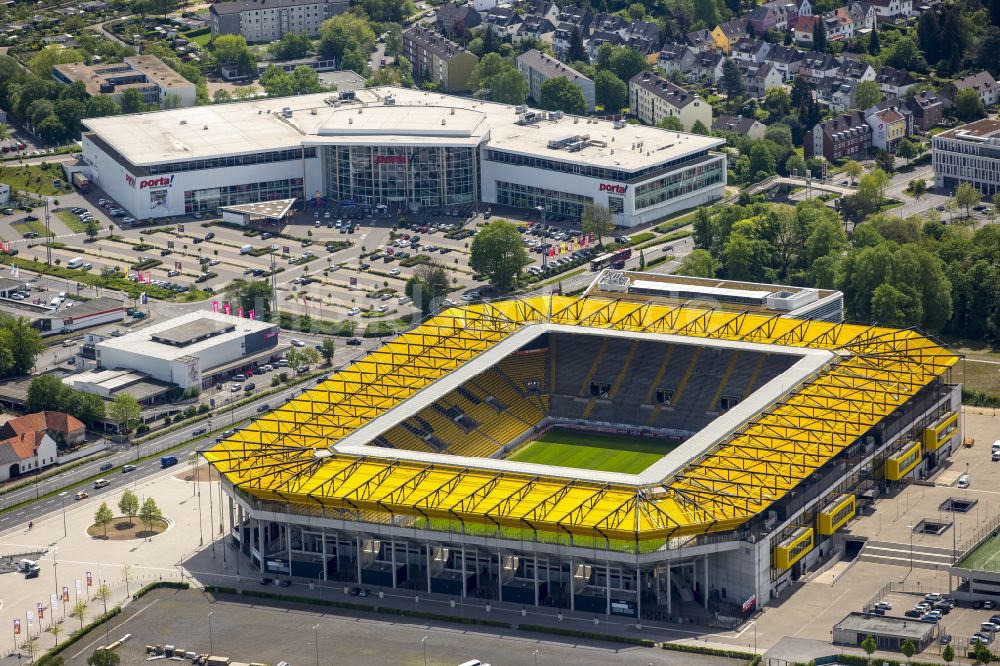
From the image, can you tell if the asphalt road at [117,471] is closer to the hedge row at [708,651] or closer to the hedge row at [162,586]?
the hedge row at [162,586]

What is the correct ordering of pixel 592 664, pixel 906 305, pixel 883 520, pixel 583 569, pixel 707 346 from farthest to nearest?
pixel 906 305
pixel 707 346
pixel 883 520
pixel 583 569
pixel 592 664

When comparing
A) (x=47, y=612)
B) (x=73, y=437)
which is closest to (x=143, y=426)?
(x=73, y=437)

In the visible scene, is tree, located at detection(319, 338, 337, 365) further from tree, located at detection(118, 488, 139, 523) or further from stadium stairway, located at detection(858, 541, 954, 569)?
stadium stairway, located at detection(858, 541, 954, 569)

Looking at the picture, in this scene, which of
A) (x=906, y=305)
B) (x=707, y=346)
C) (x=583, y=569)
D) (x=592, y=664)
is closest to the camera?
(x=592, y=664)

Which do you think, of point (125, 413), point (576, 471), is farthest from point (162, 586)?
point (125, 413)

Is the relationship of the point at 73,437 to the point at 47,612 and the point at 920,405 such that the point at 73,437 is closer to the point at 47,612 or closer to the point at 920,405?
the point at 47,612

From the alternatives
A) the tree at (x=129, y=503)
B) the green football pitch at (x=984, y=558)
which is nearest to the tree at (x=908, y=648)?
the green football pitch at (x=984, y=558)

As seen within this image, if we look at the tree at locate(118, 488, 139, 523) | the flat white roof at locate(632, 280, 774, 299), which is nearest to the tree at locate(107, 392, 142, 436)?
the tree at locate(118, 488, 139, 523)
